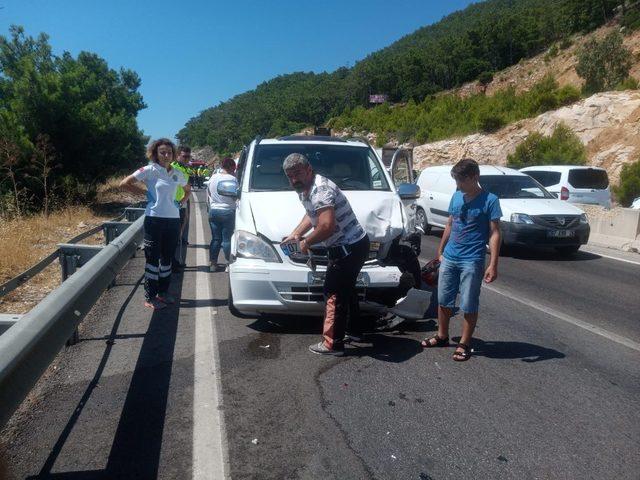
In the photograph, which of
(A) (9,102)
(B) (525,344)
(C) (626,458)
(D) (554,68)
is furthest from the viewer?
(D) (554,68)

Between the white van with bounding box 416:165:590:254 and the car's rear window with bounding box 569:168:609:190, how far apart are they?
4048 millimetres

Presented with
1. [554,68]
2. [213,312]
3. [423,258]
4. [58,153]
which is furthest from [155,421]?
[554,68]

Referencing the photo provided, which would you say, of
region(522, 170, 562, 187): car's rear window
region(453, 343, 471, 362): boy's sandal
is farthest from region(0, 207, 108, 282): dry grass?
region(522, 170, 562, 187): car's rear window

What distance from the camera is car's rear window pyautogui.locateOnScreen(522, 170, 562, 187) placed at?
54.9 feet

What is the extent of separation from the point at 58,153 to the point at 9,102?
2110 mm

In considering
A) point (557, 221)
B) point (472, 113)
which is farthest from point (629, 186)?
point (472, 113)

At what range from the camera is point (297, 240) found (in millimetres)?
5164

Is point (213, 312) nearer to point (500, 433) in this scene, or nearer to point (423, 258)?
point (500, 433)

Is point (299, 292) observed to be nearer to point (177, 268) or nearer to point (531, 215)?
point (177, 268)

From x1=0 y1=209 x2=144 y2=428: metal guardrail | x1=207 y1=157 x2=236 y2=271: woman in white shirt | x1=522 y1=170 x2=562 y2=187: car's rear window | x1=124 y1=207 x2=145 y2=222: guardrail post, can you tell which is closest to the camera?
x1=0 y1=209 x2=144 y2=428: metal guardrail

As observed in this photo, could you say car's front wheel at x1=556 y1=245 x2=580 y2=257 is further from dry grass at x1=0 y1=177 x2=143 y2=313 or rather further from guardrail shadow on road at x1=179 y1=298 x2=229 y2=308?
dry grass at x1=0 y1=177 x2=143 y2=313

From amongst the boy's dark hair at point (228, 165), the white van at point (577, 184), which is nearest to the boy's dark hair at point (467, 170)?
the boy's dark hair at point (228, 165)

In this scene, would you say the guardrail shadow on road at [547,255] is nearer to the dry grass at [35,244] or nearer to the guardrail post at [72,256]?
the dry grass at [35,244]

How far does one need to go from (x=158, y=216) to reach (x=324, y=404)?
3305 mm
